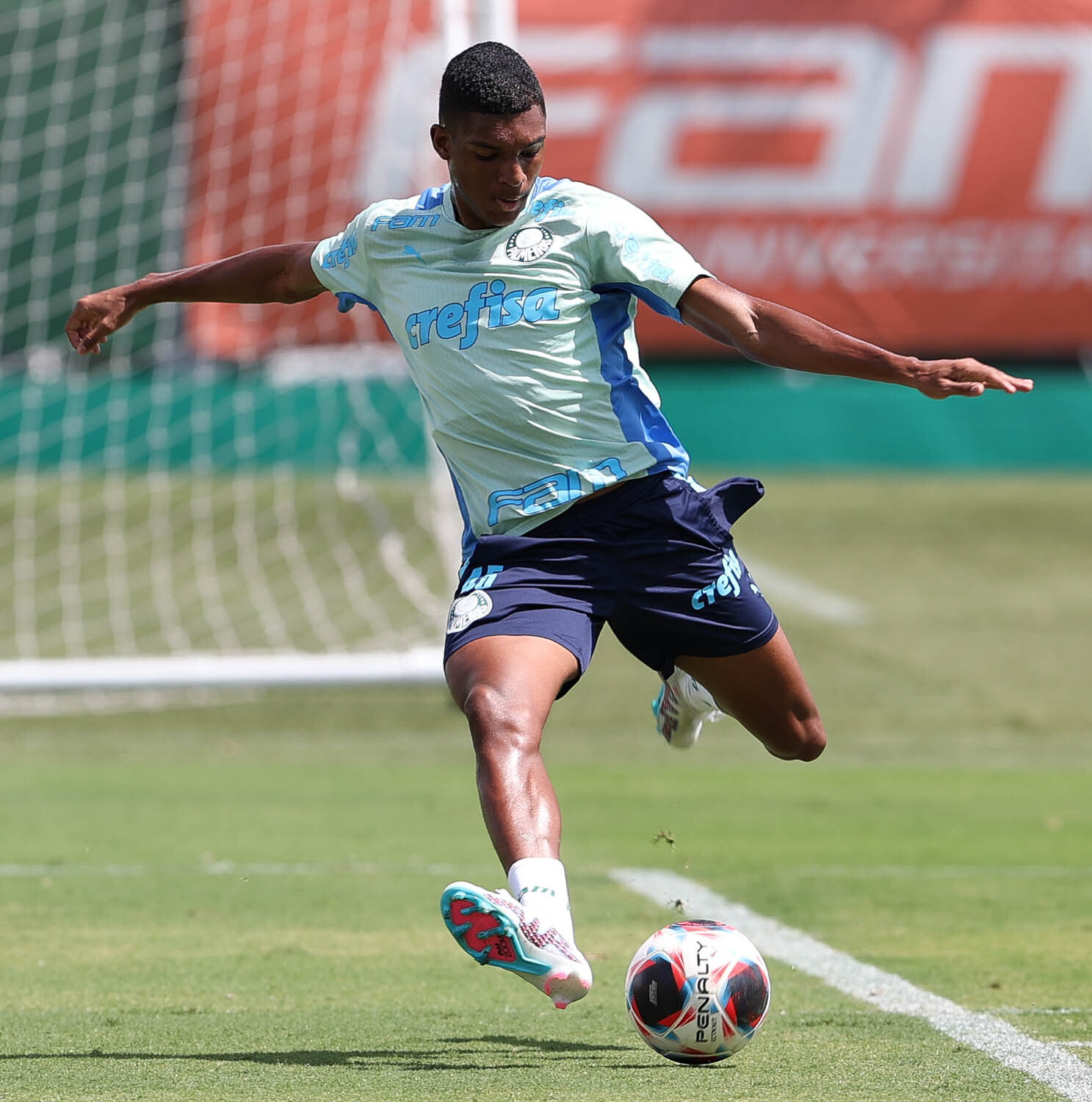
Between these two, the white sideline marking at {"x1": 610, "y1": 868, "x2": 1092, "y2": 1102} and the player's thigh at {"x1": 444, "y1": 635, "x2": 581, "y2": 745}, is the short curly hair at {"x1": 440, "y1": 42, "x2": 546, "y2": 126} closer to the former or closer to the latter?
the player's thigh at {"x1": 444, "y1": 635, "x2": 581, "y2": 745}

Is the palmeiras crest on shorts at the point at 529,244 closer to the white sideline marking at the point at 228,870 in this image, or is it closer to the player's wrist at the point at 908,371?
the player's wrist at the point at 908,371

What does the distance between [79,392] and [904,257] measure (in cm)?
736

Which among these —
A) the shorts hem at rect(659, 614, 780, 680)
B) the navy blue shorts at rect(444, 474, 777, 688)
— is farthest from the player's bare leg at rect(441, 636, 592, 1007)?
the shorts hem at rect(659, 614, 780, 680)

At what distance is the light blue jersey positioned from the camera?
468 centimetres

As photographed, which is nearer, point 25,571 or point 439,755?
point 439,755

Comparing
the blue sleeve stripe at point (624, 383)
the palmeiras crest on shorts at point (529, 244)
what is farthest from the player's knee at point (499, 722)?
the palmeiras crest on shorts at point (529, 244)

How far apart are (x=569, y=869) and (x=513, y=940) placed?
3509 mm

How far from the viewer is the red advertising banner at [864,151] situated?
15992 mm

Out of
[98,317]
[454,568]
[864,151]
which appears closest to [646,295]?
[98,317]

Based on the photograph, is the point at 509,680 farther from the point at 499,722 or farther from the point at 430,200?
the point at 430,200

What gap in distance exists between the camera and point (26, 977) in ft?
17.5

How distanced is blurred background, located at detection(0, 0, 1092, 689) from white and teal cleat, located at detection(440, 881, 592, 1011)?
5807mm

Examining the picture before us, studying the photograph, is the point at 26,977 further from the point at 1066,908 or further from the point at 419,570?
the point at 419,570

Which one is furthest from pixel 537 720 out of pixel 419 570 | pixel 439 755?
pixel 419 570
